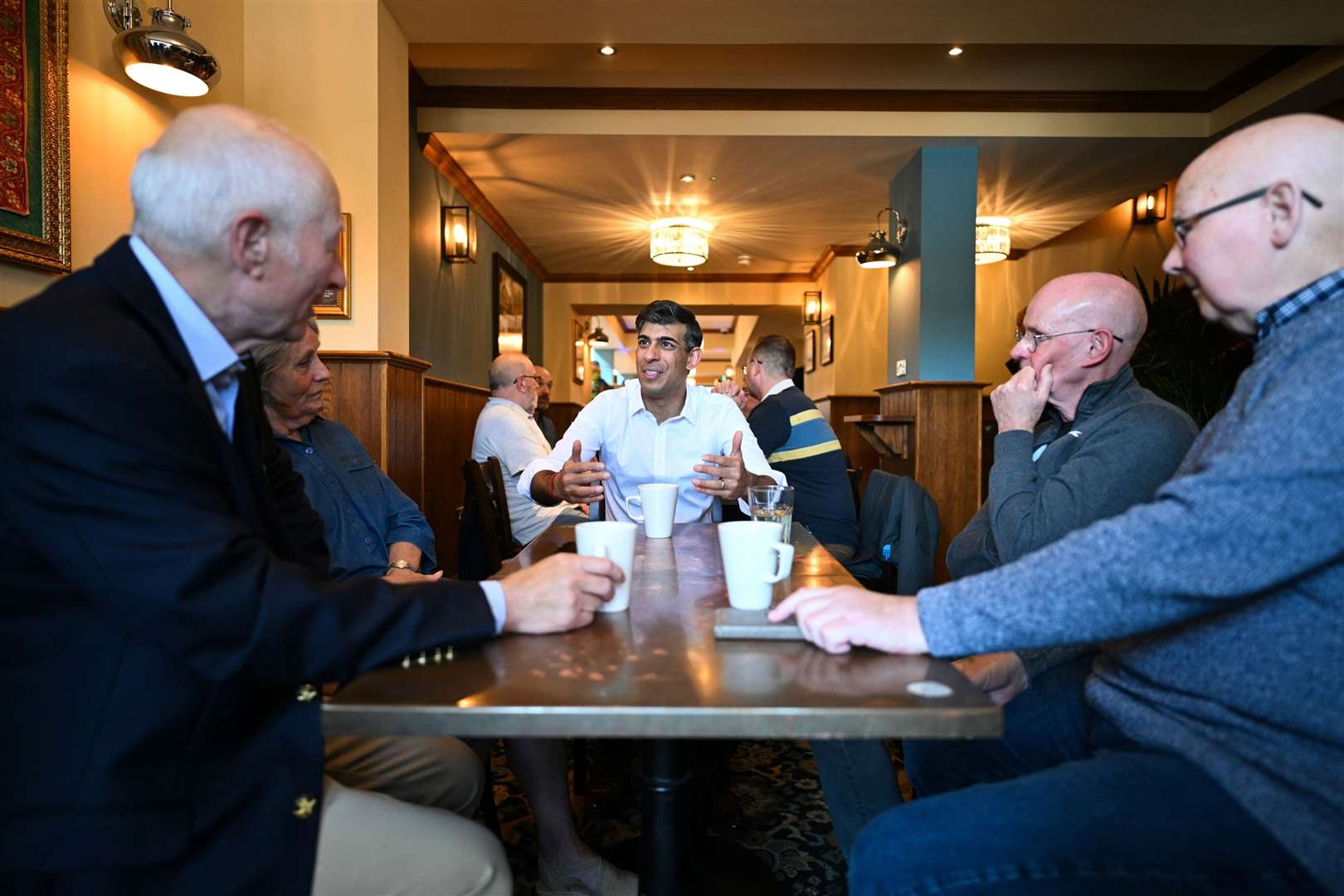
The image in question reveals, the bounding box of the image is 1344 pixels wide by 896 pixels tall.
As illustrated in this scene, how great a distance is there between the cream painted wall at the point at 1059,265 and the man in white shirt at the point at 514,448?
18.0ft

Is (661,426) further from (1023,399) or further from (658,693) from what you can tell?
(658,693)

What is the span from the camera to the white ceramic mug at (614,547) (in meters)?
1.11

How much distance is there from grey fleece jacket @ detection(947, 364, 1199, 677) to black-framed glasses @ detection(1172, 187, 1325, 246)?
496 mm

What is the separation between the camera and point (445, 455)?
581cm

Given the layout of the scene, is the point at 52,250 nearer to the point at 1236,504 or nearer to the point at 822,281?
the point at 1236,504

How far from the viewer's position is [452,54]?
4.93 meters

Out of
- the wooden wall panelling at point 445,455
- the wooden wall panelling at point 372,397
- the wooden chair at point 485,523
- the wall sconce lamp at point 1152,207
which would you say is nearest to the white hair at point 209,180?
the wooden chair at point 485,523

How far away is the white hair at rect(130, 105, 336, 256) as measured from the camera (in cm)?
90

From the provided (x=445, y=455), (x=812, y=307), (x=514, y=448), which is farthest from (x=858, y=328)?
(x=514, y=448)

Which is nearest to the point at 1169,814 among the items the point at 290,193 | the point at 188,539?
the point at 188,539

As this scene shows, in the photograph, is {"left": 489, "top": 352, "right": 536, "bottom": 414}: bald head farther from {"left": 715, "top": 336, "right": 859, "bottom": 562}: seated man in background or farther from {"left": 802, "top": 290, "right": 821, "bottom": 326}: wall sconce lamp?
{"left": 802, "top": 290, "right": 821, "bottom": 326}: wall sconce lamp

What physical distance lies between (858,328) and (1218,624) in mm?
7941

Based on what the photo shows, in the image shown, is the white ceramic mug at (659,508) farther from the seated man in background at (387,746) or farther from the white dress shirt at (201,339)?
the white dress shirt at (201,339)

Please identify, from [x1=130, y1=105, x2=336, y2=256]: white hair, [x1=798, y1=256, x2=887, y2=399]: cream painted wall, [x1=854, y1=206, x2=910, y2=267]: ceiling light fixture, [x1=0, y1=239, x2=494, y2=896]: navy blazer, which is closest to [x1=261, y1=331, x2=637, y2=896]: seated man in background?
[x1=0, y1=239, x2=494, y2=896]: navy blazer
